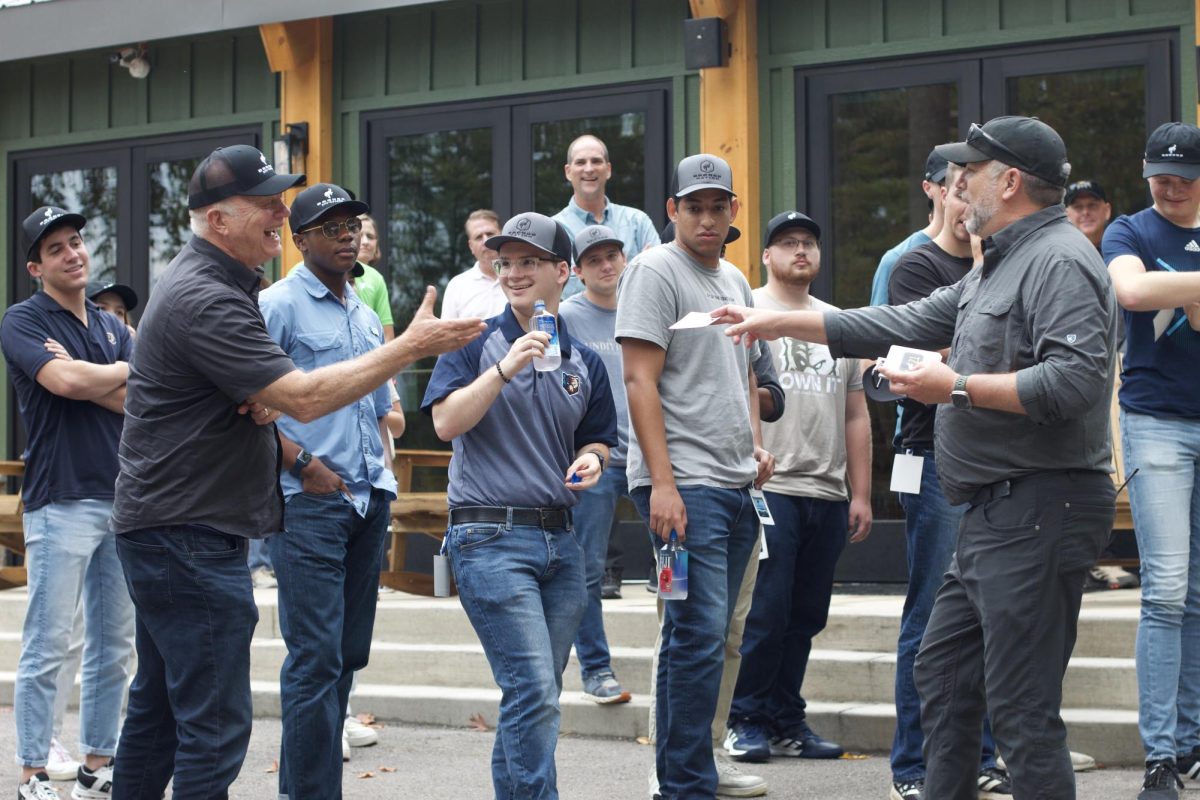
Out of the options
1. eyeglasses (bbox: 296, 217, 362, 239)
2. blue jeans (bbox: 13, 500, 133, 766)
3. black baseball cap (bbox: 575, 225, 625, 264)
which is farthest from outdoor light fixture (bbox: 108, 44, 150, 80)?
eyeglasses (bbox: 296, 217, 362, 239)

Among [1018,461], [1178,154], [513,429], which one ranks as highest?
[1178,154]

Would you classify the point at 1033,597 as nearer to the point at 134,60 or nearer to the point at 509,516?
the point at 509,516

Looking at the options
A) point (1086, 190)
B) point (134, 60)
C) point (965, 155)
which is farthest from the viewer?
point (134, 60)

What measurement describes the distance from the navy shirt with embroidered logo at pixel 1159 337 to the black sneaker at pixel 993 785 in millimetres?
1482

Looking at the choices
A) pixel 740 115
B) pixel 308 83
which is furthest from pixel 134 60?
pixel 740 115

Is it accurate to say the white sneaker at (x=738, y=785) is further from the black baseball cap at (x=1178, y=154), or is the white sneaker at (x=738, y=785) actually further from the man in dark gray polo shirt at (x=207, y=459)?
the black baseball cap at (x=1178, y=154)

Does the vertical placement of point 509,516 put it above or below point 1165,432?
below

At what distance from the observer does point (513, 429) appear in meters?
5.41

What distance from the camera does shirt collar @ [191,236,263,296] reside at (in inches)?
193

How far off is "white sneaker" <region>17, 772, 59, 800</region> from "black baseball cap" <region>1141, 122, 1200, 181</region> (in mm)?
4864

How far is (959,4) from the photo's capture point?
9.38 meters

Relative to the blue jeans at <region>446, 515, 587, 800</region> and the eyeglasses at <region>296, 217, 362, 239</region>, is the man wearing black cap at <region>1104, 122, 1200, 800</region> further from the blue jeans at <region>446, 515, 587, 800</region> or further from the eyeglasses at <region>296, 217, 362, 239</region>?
the eyeglasses at <region>296, 217, 362, 239</region>

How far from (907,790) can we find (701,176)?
2426 millimetres

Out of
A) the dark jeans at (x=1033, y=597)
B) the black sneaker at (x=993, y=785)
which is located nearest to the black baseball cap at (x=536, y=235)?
the dark jeans at (x=1033, y=597)
